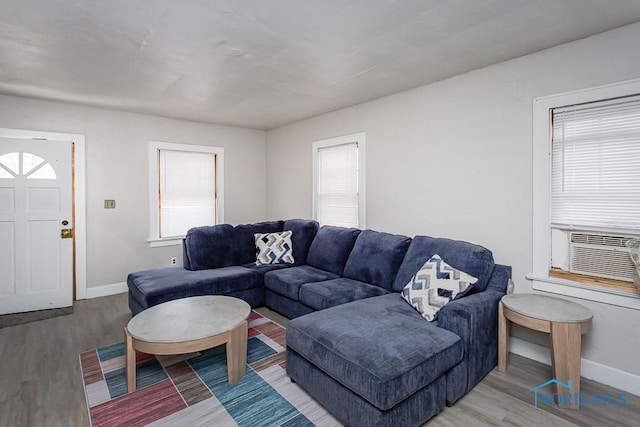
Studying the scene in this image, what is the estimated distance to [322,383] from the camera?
208 cm

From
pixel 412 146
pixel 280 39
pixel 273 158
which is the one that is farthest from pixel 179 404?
pixel 273 158

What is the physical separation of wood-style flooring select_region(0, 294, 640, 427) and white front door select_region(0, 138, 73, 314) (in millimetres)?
780

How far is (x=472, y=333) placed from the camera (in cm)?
222

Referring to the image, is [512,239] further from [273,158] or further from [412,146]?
[273,158]

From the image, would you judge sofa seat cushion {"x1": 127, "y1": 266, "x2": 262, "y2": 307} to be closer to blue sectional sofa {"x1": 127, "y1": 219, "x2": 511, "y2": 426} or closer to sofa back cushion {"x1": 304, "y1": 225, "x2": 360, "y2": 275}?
blue sectional sofa {"x1": 127, "y1": 219, "x2": 511, "y2": 426}

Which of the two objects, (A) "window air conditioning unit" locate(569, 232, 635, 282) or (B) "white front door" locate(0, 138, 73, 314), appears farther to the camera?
(B) "white front door" locate(0, 138, 73, 314)

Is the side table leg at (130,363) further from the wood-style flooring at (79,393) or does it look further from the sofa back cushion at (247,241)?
the sofa back cushion at (247,241)

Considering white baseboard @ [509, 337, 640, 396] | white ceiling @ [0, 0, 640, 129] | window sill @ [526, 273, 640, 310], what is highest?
white ceiling @ [0, 0, 640, 129]

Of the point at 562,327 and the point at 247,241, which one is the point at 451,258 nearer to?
the point at 562,327

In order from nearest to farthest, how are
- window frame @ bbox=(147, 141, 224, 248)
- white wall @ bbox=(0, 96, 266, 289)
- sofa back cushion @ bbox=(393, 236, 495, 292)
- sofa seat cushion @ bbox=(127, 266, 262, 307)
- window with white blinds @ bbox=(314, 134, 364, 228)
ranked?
sofa back cushion @ bbox=(393, 236, 495, 292), sofa seat cushion @ bbox=(127, 266, 262, 307), white wall @ bbox=(0, 96, 266, 289), window with white blinds @ bbox=(314, 134, 364, 228), window frame @ bbox=(147, 141, 224, 248)

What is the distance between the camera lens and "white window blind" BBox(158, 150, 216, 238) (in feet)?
16.0

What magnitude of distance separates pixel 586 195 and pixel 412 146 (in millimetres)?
1595

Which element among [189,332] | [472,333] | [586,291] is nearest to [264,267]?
[189,332]

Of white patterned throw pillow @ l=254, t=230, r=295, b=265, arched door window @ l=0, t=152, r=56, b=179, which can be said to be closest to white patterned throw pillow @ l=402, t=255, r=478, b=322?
white patterned throw pillow @ l=254, t=230, r=295, b=265
